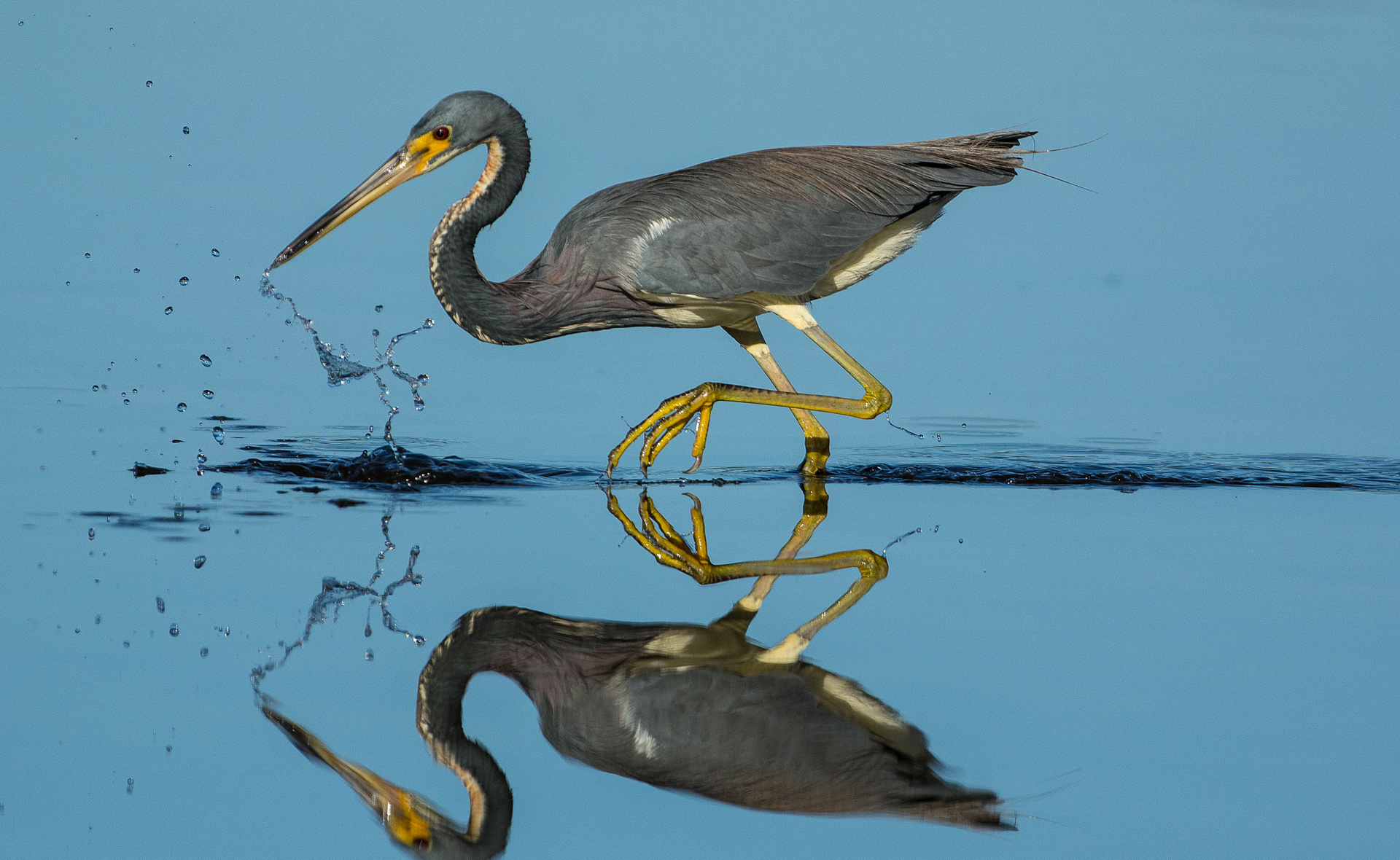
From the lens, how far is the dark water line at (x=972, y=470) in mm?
7223

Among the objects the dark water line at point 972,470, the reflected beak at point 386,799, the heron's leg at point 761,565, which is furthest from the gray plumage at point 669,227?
the reflected beak at point 386,799

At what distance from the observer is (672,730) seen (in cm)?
440

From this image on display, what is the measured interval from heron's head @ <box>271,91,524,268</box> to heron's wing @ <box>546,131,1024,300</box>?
0.59m

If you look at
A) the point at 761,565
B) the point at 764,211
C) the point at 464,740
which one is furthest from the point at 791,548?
the point at 464,740

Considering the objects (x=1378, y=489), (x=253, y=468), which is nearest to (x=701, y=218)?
(x=253, y=468)

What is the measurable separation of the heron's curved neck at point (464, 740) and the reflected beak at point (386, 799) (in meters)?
0.14

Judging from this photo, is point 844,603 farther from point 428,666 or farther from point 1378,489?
point 1378,489

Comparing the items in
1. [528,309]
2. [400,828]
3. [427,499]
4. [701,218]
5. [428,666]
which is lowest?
[400,828]

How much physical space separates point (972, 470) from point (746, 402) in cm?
128

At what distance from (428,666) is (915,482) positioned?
11.9ft

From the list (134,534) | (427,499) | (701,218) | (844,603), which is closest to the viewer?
(844,603)

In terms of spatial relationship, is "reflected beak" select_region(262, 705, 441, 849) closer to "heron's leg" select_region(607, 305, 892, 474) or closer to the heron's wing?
"heron's leg" select_region(607, 305, 892, 474)

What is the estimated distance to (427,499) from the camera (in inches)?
268

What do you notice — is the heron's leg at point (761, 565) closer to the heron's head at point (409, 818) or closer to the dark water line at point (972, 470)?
the dark water line at point (972, 470)
